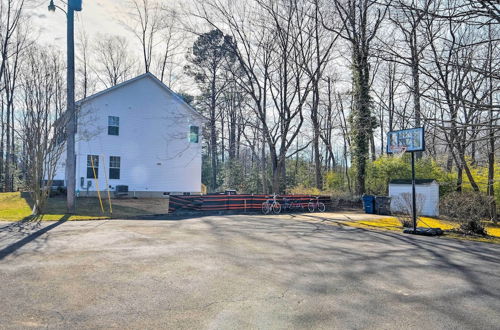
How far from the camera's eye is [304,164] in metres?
42.6

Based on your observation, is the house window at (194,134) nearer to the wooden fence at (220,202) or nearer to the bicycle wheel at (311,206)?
the wooden fence at (220,202)

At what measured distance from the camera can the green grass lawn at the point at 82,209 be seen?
1438 centimetres

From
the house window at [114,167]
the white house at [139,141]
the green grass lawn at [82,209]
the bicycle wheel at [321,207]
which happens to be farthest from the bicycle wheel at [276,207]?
the house window at [114,167]

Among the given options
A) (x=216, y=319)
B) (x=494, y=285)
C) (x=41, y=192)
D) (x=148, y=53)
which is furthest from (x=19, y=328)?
(x=148, y=53)

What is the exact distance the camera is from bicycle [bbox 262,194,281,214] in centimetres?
1888

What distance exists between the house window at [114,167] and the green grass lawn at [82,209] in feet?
6.92

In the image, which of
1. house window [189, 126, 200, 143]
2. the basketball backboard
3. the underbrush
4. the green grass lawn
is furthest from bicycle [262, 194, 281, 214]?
house window [189, 126, 200, 143]

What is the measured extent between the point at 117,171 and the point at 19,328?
20.5 meters

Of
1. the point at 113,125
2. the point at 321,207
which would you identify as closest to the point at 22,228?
the point at 113,125

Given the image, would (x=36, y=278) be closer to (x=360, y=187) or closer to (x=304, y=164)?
(x=360, y=187)

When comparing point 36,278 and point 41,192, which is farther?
point 41,192

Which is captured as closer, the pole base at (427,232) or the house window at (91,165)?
the pole base at (427,232)

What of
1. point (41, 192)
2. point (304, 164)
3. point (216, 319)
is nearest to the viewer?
point (216, 319)

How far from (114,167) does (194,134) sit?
245 inches
